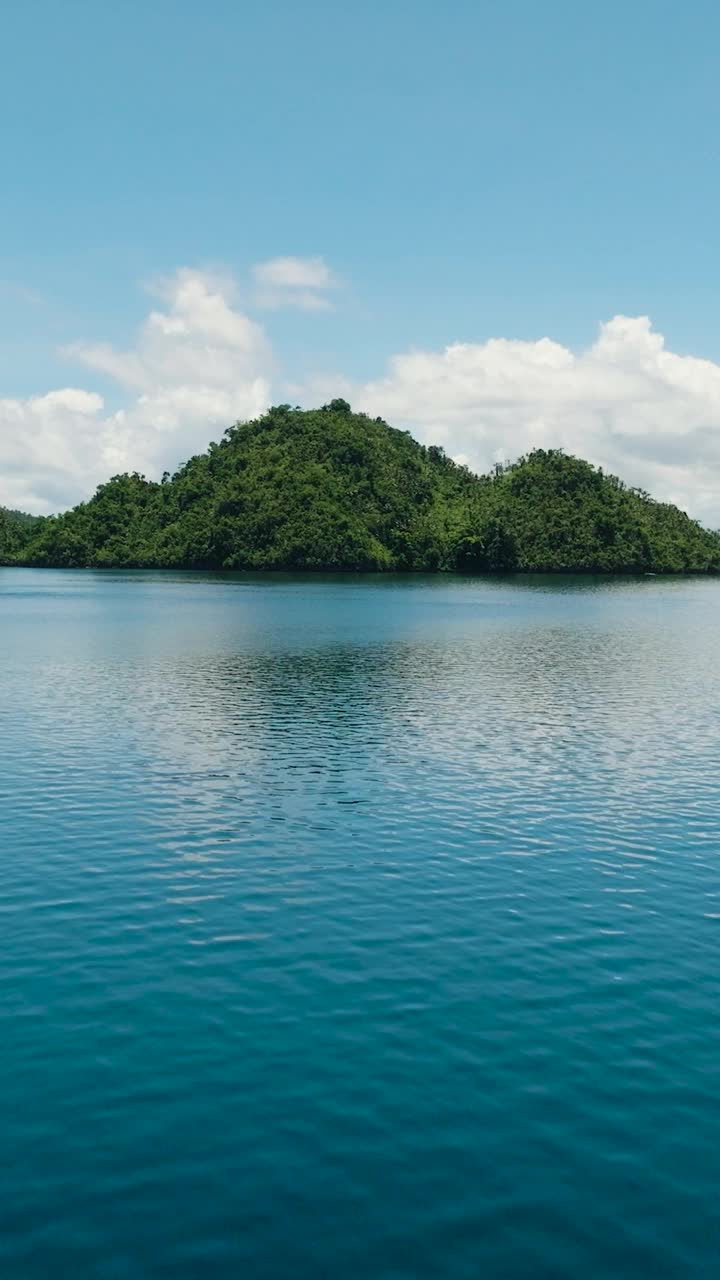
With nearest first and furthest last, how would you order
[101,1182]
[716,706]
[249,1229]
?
1. [249,1229]
2. [101,1182]
3. [716,706]

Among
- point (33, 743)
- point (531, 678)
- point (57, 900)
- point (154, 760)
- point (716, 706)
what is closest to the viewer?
point (57, 900)

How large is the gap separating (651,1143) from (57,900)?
17.6m

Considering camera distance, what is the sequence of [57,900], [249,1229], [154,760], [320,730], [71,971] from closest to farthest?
[249,1229] → [71,971] → [57,900] → [154,760] → [320,730]

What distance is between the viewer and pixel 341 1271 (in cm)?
1391

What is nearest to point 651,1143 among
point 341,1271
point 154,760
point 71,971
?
point 341,1271

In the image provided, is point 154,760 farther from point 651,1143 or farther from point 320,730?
point 651,1143

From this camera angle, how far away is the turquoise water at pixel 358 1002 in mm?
15031

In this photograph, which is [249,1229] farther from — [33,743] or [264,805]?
[33,743]

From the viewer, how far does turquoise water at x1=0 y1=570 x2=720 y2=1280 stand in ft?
49.3

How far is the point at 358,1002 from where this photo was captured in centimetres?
2245

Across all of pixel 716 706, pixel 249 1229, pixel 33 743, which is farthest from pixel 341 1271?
pixel 716 706

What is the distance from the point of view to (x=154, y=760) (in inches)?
1861

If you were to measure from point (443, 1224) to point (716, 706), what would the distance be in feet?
182

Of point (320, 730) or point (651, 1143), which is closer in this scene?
point (651, 1143)
